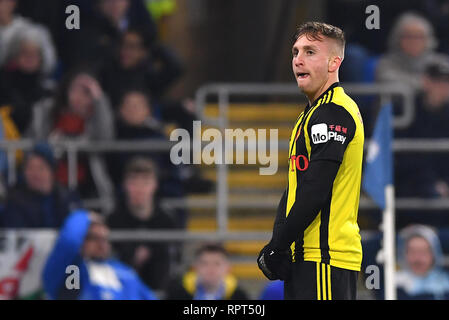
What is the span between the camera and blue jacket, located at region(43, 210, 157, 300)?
6715 mm

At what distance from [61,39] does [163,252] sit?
8.10 ft

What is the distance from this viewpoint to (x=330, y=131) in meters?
3.97

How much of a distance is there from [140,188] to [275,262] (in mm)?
4210

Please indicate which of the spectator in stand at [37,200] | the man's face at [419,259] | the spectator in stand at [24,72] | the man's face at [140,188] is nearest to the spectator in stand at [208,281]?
the man's face at [140,188]

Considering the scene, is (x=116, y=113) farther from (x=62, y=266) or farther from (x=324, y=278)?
(x=324, y=278)

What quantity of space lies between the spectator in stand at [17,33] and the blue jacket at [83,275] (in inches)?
87.7

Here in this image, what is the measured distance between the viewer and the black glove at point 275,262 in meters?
4.06

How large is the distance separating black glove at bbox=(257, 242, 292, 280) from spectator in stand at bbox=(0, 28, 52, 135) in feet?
16.7

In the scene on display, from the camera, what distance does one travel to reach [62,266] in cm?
682

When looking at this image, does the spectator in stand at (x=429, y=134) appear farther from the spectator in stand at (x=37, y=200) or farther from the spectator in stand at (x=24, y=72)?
the spectator in stand at (x=24, y=72)

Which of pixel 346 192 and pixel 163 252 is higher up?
pixel 346 192

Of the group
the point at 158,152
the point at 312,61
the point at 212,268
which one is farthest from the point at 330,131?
the point at 158,152
